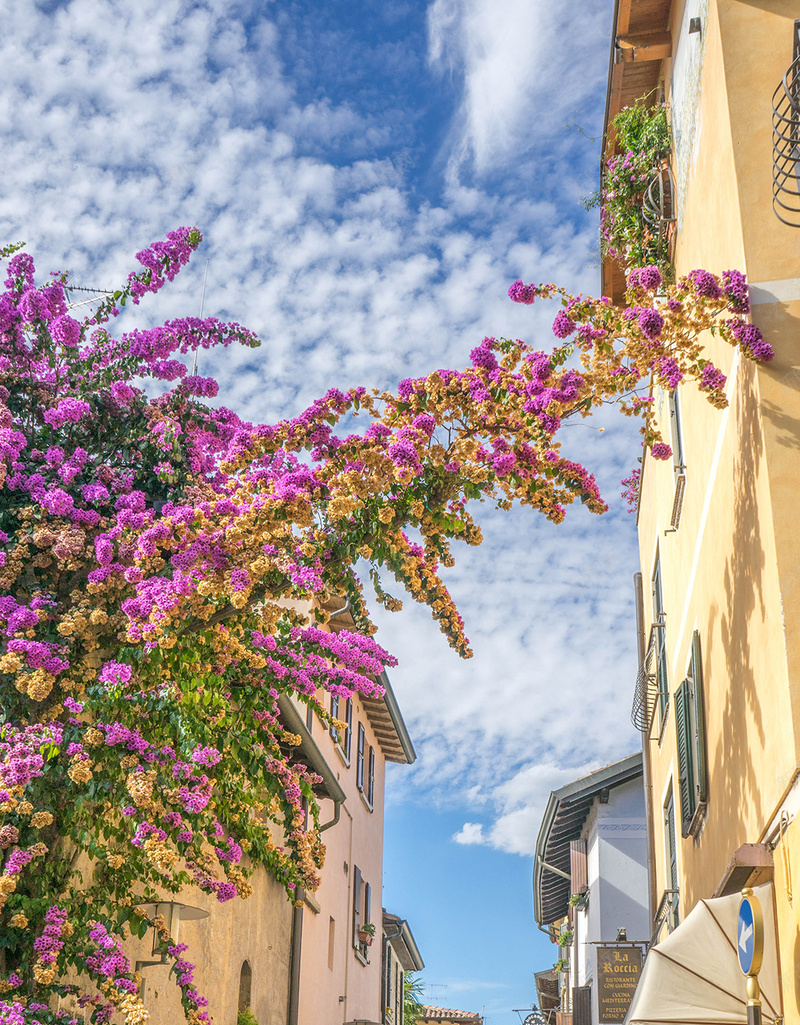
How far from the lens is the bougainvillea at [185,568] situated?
7008mm

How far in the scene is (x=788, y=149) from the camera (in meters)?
7.17

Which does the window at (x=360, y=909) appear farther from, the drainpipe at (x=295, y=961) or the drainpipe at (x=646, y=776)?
the drainpipe at (x=646, y=776)

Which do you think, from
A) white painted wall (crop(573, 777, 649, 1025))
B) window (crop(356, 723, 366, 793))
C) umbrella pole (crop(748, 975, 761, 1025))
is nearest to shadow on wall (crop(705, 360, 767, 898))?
umbrella pole (crop(748, 975, 761, 1025))

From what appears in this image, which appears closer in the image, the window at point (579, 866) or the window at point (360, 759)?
the window at point (360, 759)

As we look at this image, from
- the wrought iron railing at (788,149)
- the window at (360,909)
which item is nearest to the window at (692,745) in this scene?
the wrought iron railing at (788,149)

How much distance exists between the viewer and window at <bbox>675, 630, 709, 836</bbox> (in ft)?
29.9

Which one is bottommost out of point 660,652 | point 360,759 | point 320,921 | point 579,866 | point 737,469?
point 320,921

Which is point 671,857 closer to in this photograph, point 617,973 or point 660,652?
point 660,652

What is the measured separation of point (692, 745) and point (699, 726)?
375 mm

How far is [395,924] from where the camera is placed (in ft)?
100

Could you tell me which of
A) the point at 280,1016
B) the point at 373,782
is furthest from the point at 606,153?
the point at 373,782

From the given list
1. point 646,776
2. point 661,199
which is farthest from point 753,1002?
point 646,776

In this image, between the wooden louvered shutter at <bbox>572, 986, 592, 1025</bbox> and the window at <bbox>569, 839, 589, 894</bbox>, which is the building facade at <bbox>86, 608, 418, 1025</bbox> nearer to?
the wooden louvered shutter at <bbox>572, 986, 592, 1025</bbox>

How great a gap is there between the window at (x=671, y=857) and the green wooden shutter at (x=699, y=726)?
3041 mm
